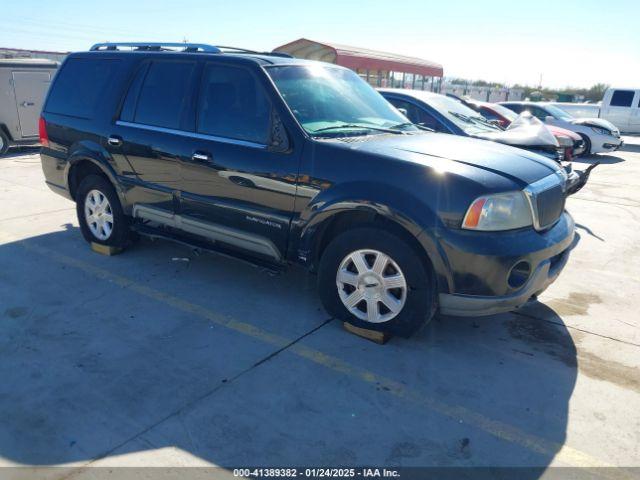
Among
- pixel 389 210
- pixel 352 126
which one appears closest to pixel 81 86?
pixel 352 126

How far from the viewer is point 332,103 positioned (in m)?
4.30

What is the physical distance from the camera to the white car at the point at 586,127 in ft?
48.3

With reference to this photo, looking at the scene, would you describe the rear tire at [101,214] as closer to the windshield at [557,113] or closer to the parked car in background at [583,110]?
the windshield at [557,113]

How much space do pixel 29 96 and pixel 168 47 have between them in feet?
30.3

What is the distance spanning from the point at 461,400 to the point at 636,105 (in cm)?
2200

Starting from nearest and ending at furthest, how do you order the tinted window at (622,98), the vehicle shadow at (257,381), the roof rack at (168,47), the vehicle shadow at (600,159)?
1. the vehicle shadow at (257,381)
2. the roof rack at (168,47)
3. the vehicle shadow at (600,159)
4. the tinted window at (622,98)

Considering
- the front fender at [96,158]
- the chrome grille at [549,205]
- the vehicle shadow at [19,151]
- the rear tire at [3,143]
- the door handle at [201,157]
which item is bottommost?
the vehicle shadow at [19,151]

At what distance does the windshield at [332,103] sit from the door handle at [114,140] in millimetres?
1704

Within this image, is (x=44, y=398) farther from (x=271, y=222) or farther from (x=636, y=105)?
(x=636, y=105)

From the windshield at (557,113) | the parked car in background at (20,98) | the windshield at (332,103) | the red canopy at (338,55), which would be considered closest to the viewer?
the windshield at (332,103)

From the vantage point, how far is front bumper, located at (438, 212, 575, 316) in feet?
10.6

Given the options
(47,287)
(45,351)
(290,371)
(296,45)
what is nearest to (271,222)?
(290,371)

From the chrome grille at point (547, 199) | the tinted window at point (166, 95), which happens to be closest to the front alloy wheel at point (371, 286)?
the chrome grille at point (547, 199)

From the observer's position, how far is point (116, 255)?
5.44 meters
